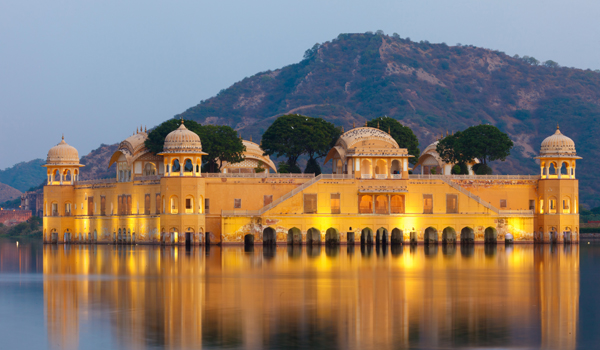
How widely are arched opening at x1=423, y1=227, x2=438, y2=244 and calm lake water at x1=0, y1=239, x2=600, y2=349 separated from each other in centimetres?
1525

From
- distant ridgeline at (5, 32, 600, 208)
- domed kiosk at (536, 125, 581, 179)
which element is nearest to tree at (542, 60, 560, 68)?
distant ridgeline at (5, 32, 600, 208)

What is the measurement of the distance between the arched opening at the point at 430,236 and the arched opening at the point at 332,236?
21.1 feet

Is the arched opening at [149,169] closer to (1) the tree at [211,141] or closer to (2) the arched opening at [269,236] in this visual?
(1) the tree at [211,141]

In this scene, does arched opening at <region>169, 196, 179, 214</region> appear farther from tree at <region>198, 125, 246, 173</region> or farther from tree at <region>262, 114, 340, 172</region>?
tree at <region>262, 114, 340, 172</region>

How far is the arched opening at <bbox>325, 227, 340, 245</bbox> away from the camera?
2286 inches

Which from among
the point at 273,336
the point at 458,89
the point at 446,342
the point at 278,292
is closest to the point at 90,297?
the point at 278,292

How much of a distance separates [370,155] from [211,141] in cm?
1216

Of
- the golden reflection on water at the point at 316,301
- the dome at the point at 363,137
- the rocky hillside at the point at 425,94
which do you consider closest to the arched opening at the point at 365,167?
the dome at the point at 363,137

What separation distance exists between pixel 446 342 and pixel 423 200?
131 feet

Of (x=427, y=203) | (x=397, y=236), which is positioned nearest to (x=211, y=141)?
(x=397, y=236)

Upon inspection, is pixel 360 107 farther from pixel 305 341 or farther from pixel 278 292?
pixel 305 341

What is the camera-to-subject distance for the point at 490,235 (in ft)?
197

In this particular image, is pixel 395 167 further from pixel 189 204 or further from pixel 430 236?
pixel 189 204

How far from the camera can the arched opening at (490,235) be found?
5934cm
